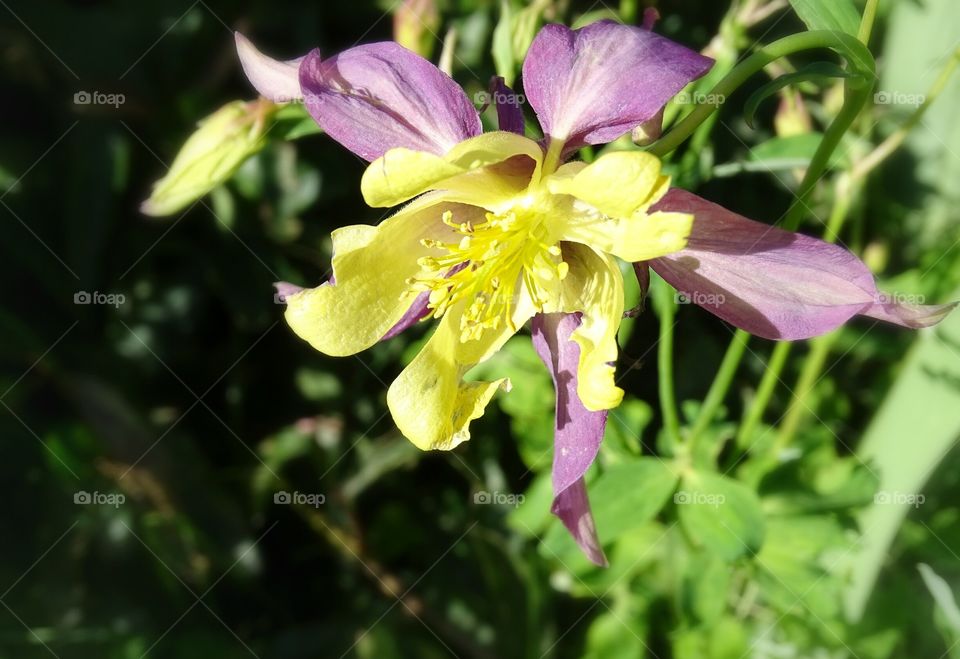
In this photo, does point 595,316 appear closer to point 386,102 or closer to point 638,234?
point 638,234

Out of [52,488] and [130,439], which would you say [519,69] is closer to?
[130,439]

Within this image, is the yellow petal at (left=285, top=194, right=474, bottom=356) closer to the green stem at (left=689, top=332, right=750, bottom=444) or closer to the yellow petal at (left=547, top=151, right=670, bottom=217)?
the yellow petal at (left=547, top=151, right=670, bottom=217)

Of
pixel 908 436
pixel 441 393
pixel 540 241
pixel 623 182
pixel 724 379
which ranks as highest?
pixel 623 182

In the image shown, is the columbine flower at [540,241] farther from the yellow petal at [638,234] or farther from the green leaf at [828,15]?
the green leaf at [828,15]

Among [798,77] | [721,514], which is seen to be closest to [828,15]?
[798,77]

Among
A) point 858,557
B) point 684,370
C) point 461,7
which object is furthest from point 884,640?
point 461,7

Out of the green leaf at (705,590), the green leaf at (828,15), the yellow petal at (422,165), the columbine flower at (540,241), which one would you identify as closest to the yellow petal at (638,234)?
the columbine flower at (540,241)
